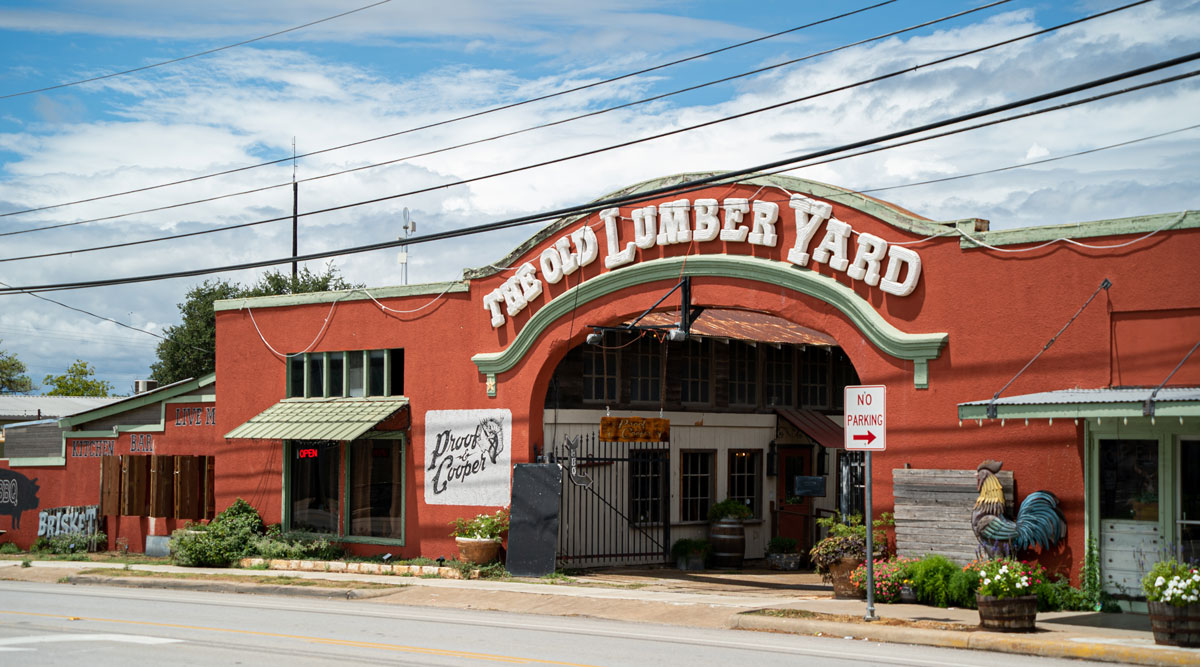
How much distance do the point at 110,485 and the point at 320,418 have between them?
695 centimetres

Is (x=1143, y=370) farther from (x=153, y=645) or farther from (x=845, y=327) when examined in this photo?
(x=153, y=645)

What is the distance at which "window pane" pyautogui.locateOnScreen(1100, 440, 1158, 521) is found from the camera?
14.8 m

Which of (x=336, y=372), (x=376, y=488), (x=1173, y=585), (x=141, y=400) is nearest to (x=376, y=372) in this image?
(x=336, y=372)

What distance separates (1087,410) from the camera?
13484 mm

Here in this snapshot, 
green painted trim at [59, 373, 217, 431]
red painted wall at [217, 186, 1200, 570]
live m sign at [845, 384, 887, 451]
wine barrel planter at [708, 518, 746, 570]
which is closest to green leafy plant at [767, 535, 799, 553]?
wine barrel planter at [708, 518, 746, 570]

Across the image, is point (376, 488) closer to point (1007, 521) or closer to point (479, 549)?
point (479, 549)

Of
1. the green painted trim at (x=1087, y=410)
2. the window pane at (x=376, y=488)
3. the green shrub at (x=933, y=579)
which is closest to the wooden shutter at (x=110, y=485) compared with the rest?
the window pane at (x=376, y=488)

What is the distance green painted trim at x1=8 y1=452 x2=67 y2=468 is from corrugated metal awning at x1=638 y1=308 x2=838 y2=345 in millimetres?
14749

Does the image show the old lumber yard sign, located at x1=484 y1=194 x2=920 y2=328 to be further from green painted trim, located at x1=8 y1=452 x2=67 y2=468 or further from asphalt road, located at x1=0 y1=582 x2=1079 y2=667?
green painted trim, located at x1=8 y1=452 x2=67 y2=468

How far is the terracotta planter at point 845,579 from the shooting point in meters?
16.7

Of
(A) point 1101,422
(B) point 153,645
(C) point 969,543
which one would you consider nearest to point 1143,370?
(A) point 1101,422

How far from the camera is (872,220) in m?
17.4

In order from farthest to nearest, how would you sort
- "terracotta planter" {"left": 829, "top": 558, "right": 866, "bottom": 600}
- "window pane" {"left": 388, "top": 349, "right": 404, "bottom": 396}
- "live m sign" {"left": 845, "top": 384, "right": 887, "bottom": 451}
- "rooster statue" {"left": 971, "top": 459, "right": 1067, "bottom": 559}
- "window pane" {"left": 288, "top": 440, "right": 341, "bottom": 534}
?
"window pane" {"left": 288, "top": 440, "right": 341, "bottom": 534} < "window pane" {"left": 388, "top": 349, "right": 404, "bottom": 396} < "terracotta planter" {"left": 829, "top": 558, "right": 866, "bottom": 600} < "rooster statue" {"left": 971, "top": 459, "right": 1067, "bottom": 559} < "live m sign" {"left": 845, "top": 384, "right": 887, "bottom": 451}

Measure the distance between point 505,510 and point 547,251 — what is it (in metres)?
4.55
